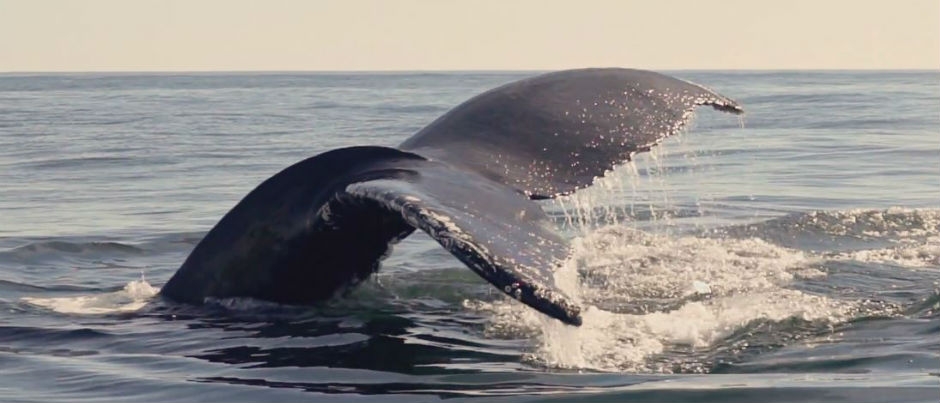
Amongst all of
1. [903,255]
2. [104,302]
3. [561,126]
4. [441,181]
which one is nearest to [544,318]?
[441,181]

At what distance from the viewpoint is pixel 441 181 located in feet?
14.1

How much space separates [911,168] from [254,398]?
34.5 ft

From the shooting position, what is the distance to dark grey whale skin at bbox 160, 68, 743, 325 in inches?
166

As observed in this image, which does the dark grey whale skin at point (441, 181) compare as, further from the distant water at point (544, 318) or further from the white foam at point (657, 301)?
the white foam at point (657, 301)

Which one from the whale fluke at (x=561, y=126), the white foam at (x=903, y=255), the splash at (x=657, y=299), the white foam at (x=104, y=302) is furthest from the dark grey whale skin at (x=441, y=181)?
the white foam at (x=903, y=255)

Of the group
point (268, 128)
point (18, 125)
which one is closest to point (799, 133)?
point (268, 128)

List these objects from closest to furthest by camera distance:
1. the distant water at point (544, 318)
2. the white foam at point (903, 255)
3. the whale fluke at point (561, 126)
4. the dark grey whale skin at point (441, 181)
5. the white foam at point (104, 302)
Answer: the dark grey whale skin at point (441, 181) < the distant water at point (544, 318) < the whale fluke at point (561, 126) < the white foam at point (104, 302) < the white foam at point (903, 255)

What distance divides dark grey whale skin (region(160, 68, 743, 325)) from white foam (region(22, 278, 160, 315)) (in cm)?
31

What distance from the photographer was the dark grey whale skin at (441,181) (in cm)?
421

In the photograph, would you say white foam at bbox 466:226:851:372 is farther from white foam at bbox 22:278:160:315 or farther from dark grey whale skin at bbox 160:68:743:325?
white foam at bbox 22:278:160:315

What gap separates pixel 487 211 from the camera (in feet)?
13.4

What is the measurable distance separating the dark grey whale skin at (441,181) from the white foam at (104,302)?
314 mm

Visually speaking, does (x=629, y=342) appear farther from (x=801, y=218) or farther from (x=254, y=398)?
(x=801, y=218)

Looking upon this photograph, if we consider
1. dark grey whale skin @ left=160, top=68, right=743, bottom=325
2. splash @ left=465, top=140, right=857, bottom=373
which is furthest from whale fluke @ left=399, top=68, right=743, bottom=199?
splash @ left=465, top=140, right=857, bottom=373
